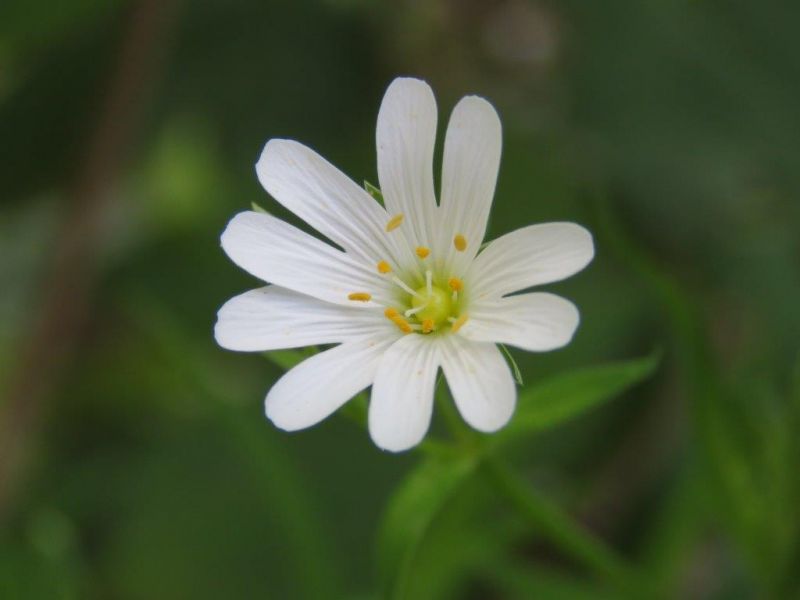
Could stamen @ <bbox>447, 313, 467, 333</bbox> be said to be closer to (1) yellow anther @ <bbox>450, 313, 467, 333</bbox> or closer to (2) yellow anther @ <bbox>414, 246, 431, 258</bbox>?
(1) yellow anther @ <bbox>450, 313, 467, 333</bbox>

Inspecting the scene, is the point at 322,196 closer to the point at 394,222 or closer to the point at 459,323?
the point at 394,222

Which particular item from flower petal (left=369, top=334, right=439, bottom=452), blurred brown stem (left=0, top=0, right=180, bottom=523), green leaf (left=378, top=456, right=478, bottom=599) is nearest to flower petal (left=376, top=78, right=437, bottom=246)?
flower petal (left=369, top=334, right=439, bottom=452)

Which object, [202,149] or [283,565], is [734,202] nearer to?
[283,565]

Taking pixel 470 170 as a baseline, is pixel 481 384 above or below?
below

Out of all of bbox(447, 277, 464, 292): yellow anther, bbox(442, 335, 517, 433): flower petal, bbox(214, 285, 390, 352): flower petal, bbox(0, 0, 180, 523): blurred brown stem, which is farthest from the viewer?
bbox(0, 0, 180, 523): blurred brown stem

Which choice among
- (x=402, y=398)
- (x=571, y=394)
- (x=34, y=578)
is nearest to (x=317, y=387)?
(x=402, y=398)

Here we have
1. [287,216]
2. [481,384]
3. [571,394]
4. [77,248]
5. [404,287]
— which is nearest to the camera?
[481,384]
